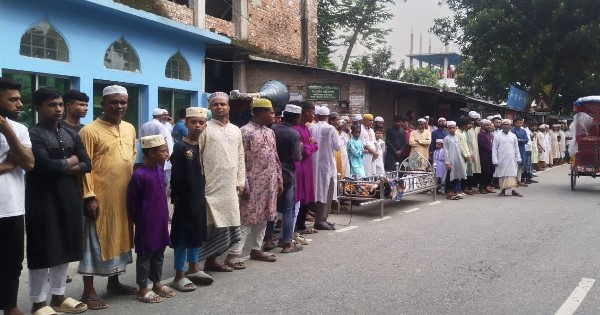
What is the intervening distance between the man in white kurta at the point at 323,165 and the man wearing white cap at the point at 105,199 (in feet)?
13.5

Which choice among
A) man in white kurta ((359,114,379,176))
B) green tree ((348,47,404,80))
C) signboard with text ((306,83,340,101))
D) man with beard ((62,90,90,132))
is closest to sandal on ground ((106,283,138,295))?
man with beard ((62,90,90,132))

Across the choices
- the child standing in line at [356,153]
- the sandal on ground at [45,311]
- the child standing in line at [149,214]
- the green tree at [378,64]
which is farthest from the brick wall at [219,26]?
the green tree at [378,64]

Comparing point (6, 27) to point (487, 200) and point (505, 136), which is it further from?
point (505, 136)

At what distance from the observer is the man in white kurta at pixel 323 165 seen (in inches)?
352

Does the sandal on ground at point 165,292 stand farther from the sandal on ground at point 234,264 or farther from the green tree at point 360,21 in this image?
the green tree at point 360,21

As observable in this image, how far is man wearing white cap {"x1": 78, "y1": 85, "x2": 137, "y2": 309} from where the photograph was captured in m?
5.08

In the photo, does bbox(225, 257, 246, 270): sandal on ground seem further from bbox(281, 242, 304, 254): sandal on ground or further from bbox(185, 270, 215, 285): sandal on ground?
bbox(281, 242, 304, 254): sandal on ground

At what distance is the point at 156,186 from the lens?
5320mm

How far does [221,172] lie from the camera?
20.0ft

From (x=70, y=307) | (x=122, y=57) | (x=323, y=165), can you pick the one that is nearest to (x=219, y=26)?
(x=122, y=57)

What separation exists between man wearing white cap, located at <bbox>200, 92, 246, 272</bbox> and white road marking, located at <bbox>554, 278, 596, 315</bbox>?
3164 millimetres

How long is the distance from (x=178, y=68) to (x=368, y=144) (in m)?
5.31

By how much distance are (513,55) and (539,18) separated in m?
1.70

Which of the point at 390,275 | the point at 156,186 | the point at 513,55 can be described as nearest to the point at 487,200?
the point at 390,275
